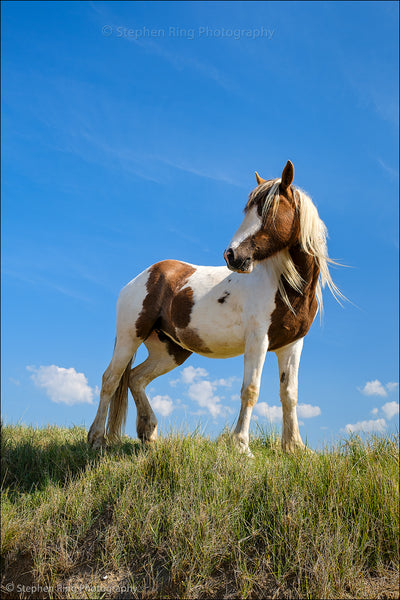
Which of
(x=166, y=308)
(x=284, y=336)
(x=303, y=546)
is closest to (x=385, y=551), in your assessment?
(x=303, y=546)

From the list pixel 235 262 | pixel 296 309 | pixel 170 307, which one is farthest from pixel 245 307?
pixel 170 307

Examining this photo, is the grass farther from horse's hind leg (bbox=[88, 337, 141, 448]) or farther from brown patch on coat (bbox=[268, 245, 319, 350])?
horse's hind leg (bbox=[88, 337, 141, 448])

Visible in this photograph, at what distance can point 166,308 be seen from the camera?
20.0 ft

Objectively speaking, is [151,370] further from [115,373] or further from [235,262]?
[235,262]

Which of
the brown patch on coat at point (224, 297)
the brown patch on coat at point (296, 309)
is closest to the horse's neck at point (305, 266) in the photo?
the brown patch on coat at point (296, 309)

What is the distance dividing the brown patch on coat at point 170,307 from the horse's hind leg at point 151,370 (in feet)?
0.13

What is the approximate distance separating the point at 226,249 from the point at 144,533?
2605 mm

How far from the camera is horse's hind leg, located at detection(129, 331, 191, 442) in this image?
248 inches

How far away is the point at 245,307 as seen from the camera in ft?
16.7

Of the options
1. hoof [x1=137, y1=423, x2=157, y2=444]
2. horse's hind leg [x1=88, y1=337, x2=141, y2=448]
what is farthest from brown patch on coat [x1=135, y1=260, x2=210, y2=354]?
hoof [x1=137, y1=423, x2=157, y2=444]

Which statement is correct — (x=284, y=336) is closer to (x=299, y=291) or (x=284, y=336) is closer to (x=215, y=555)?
(x=299, y=291)

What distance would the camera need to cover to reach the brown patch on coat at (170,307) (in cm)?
571

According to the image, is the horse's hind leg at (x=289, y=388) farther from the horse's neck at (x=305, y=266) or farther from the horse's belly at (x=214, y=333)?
the horse's neck at (x=305, y=266)

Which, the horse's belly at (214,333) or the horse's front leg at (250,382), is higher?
the horse's belly at (214,333)
